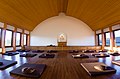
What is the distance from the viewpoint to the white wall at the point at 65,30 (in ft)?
28.2

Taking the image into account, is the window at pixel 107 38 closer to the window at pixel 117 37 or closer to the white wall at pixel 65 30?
the window at pixel 117 37

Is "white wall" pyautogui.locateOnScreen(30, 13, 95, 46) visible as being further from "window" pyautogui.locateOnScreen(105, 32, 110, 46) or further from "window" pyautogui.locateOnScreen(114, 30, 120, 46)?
"window" pyautogui.locateOnScreen(114, 30, 120, 46)

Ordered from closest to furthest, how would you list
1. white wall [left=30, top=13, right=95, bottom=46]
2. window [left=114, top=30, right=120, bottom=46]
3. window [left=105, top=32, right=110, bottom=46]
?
window [left=114, top=30, right=120, bottom=46]
window [left=105, top=32, right=110, bottom=46]
white wall [left=30, top=13, right=95, bottom=46]

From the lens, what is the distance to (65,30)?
28.2ft

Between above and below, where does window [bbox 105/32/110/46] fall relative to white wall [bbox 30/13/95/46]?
below

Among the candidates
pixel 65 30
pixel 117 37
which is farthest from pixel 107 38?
pixel 65 30

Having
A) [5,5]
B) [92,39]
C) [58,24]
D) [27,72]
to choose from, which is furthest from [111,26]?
[27,72]

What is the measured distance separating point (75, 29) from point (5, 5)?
553 cm

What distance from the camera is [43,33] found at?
343 inches

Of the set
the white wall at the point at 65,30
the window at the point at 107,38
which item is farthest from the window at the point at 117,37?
the white wall at the point at 65,30

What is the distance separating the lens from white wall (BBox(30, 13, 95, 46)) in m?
8.59

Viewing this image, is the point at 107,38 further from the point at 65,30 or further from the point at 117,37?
the point at 65,30

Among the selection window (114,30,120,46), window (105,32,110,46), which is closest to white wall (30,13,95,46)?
window (105,32,110,46)

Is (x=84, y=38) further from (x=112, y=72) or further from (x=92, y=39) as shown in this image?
(x=112, y=72)
